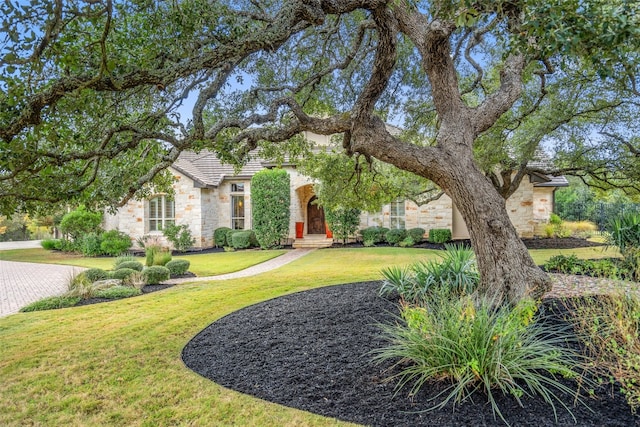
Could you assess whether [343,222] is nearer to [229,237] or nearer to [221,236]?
[229,237]

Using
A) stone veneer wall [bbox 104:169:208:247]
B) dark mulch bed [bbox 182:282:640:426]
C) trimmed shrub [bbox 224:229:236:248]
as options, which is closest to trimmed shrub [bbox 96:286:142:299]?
dark mulch bed [bbox 182:282:640:426]

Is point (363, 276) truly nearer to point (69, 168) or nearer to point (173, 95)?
point (173, 95)

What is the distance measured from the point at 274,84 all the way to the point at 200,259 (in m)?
9.58

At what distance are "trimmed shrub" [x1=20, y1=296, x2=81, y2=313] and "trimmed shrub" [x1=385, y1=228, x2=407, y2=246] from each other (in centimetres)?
1260

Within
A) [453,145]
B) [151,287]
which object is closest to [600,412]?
[453,145]

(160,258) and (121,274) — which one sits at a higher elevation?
(160,258)

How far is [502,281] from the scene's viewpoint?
17.8 ft

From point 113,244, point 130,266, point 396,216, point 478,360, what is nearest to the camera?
point 478,360

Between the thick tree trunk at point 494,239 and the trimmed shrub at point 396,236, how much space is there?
12.6 meters

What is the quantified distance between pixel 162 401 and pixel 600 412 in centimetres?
394

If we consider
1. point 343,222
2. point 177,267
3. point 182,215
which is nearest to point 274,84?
point 177,267

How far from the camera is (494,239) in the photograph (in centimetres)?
547

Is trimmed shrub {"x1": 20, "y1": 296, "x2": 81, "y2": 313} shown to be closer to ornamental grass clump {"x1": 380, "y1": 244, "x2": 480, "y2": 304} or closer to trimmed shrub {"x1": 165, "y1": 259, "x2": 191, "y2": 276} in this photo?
trimmed shrub {"x1": 165, "y1": 259, "x2": 191, "y2": 276}

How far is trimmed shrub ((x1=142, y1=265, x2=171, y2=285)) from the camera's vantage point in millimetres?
10688
